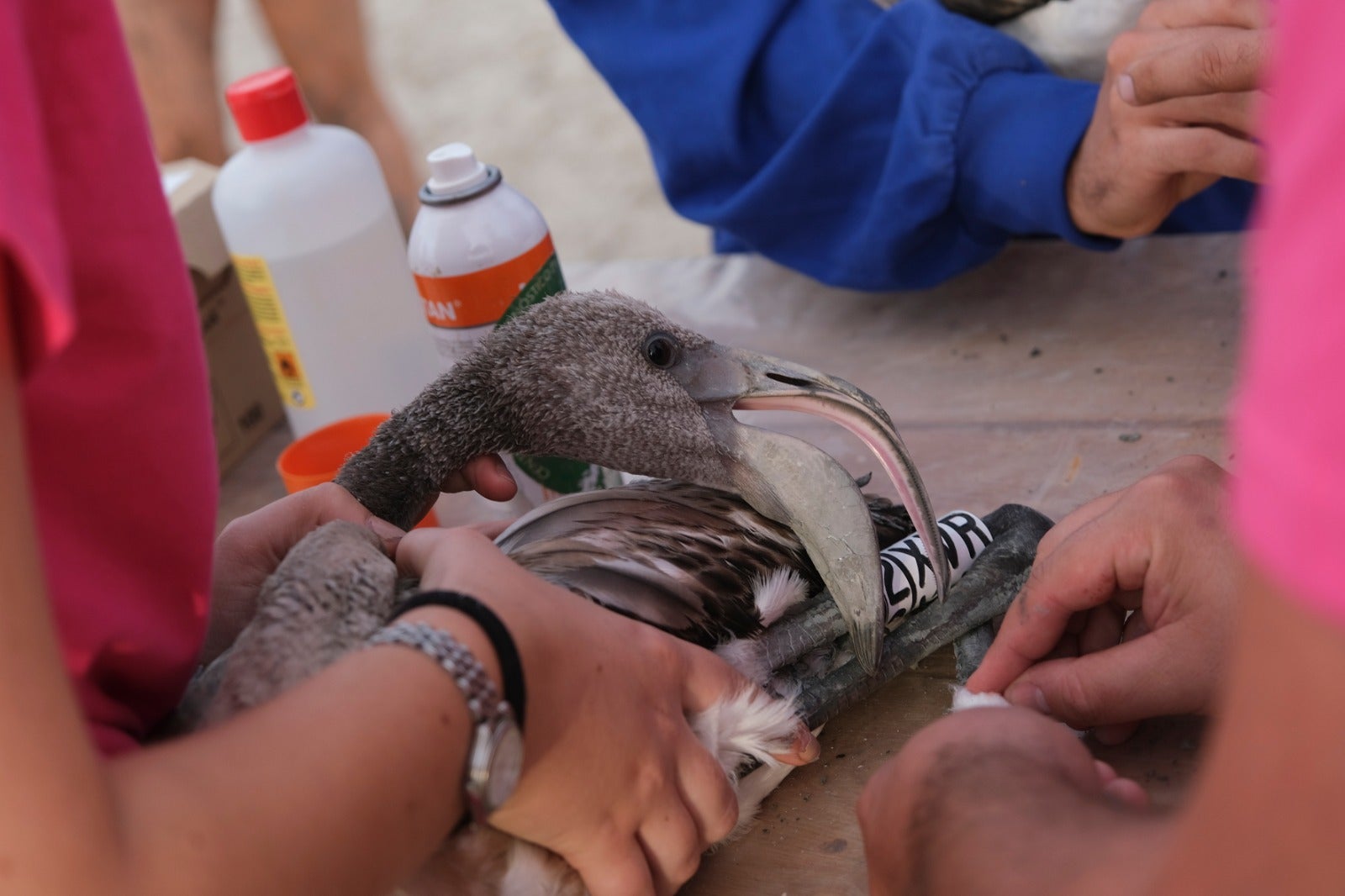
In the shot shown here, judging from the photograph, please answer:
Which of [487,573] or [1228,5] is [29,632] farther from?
[1228,5]

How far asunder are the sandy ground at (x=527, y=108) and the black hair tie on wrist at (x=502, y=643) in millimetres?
2566

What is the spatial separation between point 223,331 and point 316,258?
1.24 ft

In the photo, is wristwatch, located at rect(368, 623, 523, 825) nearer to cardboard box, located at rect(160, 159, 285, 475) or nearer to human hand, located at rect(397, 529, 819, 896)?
human hand, located at rect(397, 529, 819, 896)

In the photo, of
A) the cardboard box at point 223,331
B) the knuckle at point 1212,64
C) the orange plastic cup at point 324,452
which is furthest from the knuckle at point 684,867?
the cardboard box at point 223,331

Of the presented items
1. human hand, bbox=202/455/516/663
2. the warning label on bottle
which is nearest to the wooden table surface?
the warning label on bottle

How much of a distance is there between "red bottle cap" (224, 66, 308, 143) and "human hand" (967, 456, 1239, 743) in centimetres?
107

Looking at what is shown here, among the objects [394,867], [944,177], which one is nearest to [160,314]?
[394,867]

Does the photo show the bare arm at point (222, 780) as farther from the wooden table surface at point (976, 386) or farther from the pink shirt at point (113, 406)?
the wooden table surface at point (976, 386)

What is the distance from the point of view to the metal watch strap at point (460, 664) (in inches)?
24.8

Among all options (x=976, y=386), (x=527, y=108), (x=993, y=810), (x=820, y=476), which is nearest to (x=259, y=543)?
(x=820, y=476)

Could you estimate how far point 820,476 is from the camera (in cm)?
98

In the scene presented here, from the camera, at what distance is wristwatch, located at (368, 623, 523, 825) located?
2.07 feet

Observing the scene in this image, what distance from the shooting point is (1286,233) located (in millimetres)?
336

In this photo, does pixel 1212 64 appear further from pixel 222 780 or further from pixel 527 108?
pixel 527 108
